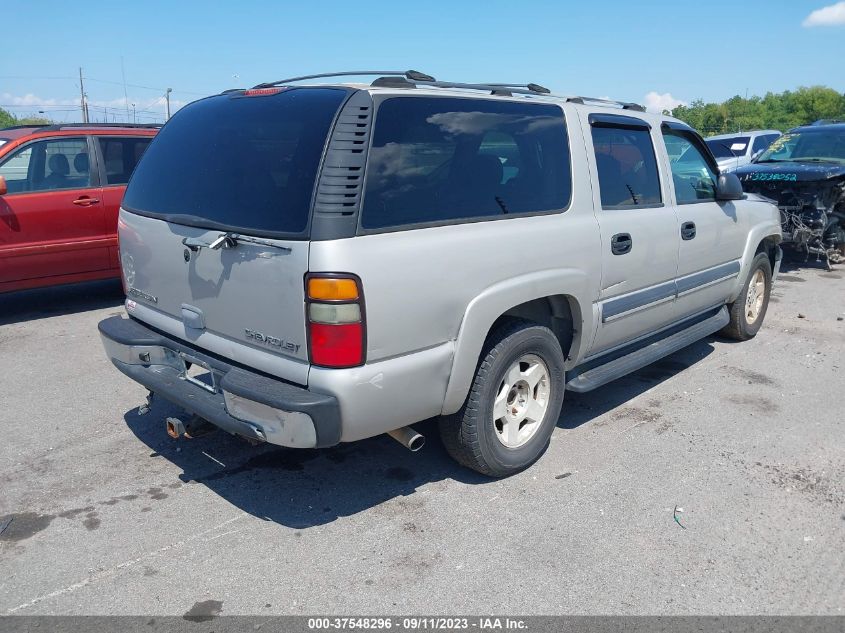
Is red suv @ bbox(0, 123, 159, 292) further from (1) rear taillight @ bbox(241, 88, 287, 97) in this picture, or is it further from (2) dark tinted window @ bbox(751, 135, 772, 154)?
(2) dark tinted window @ bbox(751, 135, 772, 154)

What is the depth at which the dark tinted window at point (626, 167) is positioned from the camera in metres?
4.36

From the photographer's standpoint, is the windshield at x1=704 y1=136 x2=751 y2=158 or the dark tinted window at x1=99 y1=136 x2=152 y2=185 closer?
the dark tinted window at x1=99 y1=136 x2=152 y2=185

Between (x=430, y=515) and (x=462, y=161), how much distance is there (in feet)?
5.80

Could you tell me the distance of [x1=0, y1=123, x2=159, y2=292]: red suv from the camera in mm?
6879

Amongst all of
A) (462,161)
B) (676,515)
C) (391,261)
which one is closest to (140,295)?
(391,261)

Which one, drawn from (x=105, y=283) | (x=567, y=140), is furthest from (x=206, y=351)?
(x=105, y=283)

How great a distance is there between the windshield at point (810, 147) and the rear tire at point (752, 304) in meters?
4.53

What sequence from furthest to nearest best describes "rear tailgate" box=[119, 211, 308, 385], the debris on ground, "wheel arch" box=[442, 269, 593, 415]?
1. the debris on ground
2. "wheel arch" box=[442, 269, 593, 415]
3. "rear tailgate" box=[119, 211, 308, 385]

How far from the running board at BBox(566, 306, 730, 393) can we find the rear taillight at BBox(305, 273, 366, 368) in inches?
68.4

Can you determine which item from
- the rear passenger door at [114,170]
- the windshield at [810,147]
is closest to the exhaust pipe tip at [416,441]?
the rear passenger door at [114,170]

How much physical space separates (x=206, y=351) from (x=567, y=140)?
91.5 inches

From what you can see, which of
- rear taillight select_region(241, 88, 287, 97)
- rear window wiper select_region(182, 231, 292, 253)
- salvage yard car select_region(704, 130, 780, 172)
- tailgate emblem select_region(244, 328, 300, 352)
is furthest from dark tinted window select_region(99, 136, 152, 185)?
salvage yard car select_region(704, 130, 780, 172)

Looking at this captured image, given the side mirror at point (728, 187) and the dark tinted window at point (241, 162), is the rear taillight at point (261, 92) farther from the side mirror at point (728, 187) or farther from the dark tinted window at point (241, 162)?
the side mirror at point (728, 187)

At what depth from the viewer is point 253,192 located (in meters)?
3.23
